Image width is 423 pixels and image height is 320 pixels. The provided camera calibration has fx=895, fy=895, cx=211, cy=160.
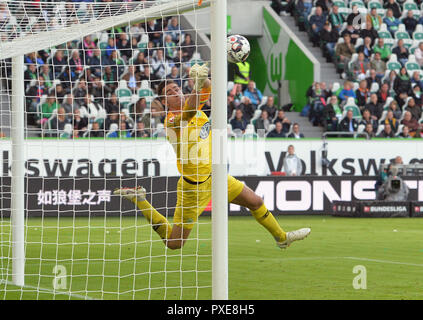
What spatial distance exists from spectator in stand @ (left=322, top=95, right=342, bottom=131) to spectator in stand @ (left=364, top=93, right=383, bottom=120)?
3.37 feet

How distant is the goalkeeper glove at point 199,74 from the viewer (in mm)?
8422

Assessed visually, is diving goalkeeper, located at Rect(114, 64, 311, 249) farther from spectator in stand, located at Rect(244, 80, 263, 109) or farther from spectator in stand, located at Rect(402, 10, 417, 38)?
spectator in stand, located at Rect(402, 10, 417, 38)

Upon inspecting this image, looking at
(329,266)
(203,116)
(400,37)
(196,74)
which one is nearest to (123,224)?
(329,266)

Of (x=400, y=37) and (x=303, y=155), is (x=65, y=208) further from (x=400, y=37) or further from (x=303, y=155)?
(x=400, y=37)

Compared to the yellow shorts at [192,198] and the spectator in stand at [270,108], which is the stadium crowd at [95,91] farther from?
the yellow shorts at [192,198]

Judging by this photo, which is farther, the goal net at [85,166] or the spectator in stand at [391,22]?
the spectator in stand at [391,22]

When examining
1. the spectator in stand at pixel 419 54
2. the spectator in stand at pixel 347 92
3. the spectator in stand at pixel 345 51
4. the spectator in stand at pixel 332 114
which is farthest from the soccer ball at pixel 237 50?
the spectator in stand at pixel 419 54

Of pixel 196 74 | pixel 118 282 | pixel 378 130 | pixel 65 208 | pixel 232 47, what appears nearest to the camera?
pixel 196 74

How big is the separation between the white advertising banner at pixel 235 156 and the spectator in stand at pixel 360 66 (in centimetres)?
464

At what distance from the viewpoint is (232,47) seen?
9344 millimetres

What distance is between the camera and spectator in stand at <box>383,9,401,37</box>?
31.1 meters

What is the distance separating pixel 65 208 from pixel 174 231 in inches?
414

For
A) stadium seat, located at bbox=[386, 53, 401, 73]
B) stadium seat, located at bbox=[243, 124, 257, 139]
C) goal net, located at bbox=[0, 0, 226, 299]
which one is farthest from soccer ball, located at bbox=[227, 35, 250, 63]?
stadium seat, located at bbox=[386, 53, 401, 73]

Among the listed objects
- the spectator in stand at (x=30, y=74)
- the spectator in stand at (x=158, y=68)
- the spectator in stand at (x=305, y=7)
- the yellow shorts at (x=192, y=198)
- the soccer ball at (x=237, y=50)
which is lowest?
the yellow shorts at (x=192, y=198)
